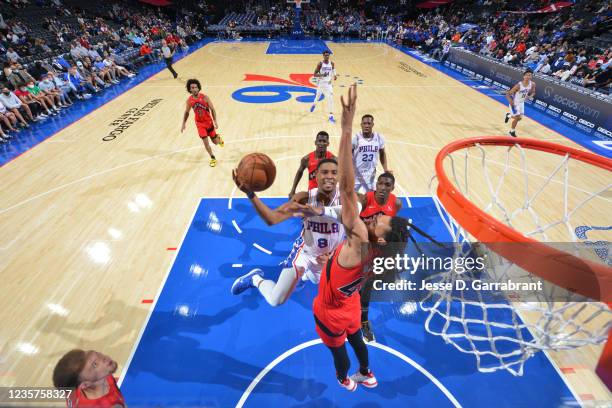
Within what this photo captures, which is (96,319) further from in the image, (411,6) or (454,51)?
(411,6)

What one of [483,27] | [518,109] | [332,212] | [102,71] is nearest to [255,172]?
[332,212]

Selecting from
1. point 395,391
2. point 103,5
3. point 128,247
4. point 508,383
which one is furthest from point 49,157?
point 103,5

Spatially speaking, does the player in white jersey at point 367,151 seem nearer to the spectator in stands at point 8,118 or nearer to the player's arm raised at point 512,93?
the player's arm raised at point 512,93

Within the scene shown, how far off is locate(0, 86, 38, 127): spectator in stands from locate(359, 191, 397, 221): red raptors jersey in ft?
34.7

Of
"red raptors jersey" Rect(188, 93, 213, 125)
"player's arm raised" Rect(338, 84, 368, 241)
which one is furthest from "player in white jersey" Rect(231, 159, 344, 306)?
"red raptors jersey" Rect(188, 93, 213, 125)

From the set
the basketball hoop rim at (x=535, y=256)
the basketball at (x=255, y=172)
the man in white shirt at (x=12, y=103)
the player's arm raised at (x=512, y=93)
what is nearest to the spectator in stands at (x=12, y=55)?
the man in white shirt at (x=12, y=103)

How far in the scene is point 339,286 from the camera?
8.18 ft

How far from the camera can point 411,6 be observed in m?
35.7

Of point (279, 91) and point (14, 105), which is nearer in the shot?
point (14, 105)

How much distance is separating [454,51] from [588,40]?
5832 millimetres

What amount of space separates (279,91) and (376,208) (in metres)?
10.7

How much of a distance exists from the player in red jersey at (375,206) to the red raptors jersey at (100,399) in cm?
228

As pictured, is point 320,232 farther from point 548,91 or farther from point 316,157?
point 548,91

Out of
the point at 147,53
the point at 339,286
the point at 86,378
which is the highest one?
the point at 339,286
